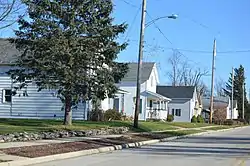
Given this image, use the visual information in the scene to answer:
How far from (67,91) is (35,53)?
9.15 ft

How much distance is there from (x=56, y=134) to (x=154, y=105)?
38.5 metres

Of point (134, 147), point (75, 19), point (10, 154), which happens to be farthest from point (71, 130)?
point (10, 154)

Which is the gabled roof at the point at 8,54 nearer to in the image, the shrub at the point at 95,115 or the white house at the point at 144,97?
the shrub at the point at 95,115

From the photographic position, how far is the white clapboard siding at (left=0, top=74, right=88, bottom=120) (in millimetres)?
37812

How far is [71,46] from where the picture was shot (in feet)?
86.4

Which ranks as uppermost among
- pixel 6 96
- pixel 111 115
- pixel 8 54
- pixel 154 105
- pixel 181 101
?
pixel 8 54

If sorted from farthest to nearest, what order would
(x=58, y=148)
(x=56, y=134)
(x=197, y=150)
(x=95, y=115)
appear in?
1. (x=95, y=115)
2. (x=56, y=134)
3. (x=197, y=150)
4. (x=58, y=148)

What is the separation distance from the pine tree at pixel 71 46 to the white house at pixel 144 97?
905 inches

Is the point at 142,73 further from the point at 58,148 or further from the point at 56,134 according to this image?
the point at 58,148

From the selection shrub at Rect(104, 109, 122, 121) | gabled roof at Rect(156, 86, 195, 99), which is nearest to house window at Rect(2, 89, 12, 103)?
shrub at Rect(104, 109, 122, 121)

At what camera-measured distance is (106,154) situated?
19.3 meters

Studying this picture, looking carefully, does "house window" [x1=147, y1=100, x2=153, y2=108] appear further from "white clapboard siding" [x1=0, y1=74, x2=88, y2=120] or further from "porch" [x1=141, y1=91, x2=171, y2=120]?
"white clapboard siding" [x1=0, y1=74, x2=88, y2=120]

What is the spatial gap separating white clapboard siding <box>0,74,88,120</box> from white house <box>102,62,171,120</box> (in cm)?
1318

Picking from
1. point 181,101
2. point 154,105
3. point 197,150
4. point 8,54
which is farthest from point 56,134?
point 181,101
